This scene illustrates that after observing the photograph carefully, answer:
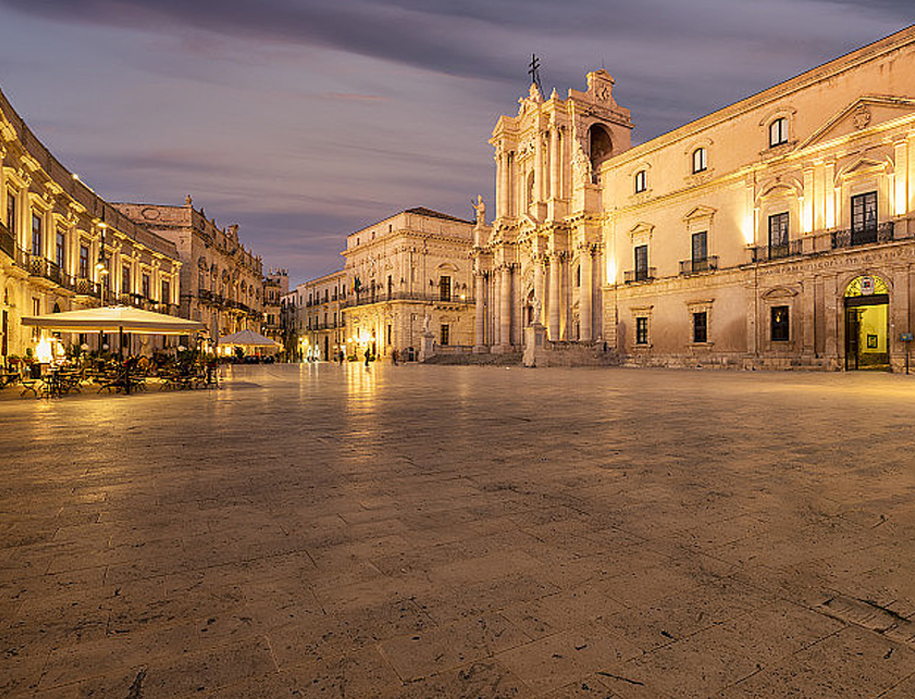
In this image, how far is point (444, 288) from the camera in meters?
54.4

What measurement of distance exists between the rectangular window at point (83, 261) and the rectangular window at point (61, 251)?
1389 mm

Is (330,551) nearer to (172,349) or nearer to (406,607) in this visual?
(406,607)

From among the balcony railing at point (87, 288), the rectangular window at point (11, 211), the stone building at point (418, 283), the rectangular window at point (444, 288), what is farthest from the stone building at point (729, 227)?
the rectangular window at point (11, 211)

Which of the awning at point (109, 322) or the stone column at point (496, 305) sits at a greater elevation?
the stone column at point (496, 305)

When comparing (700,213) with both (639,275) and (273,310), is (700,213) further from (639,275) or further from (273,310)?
(273,310)

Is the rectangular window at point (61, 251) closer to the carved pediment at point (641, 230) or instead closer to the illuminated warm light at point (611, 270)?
the illuminated warm light at point (611, 270)

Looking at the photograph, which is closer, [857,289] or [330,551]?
[330,551]

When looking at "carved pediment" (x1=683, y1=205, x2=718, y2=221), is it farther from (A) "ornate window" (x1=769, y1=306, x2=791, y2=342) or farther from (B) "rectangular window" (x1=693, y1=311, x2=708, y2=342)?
(A) "ornate window" (x1=769, y1=306, x2=791, y2=342)

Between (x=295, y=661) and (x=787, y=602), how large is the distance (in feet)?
6.34

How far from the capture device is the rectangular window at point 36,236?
837 inches

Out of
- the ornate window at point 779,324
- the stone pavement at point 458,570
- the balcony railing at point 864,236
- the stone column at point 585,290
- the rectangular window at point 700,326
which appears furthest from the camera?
the stone column at point 585,290

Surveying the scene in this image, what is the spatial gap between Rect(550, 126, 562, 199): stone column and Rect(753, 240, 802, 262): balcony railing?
582 inches

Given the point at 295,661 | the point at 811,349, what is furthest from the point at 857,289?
the point at 295,661

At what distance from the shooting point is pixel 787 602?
224 cm
